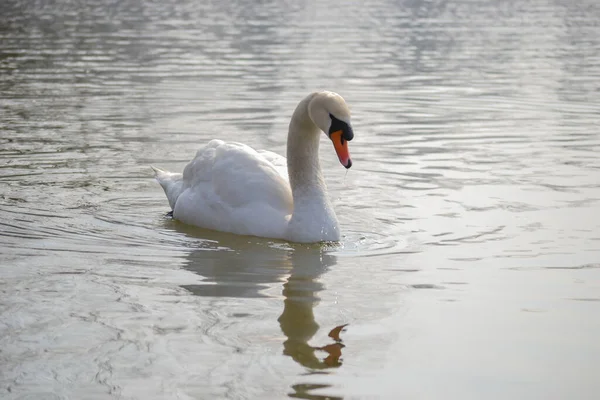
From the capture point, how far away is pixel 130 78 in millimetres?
18969

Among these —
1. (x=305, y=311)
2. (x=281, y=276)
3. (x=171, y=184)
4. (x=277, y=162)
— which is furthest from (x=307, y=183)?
(x=305, y=311)

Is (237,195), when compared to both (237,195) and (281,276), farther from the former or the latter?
(281,276)

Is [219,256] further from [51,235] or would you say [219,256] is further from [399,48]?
[399,48]

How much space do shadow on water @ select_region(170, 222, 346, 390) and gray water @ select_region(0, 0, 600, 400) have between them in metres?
0.02

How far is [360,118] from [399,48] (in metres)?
10.3

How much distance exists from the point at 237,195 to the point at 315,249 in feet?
2.80

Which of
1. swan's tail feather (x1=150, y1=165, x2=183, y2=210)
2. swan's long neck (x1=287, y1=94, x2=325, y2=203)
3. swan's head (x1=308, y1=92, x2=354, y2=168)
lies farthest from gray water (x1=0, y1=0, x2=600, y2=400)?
swan's head (x1=308, y1=92, x2=354, y2=168)

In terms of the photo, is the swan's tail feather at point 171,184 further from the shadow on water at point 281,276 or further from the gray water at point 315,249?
the shadow on water at point 281,276

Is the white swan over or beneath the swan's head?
beneath

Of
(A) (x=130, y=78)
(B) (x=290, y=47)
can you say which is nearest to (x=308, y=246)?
(A) (x=130, y=78)

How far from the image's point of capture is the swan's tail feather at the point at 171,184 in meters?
9.66

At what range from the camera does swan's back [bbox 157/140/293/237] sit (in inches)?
339

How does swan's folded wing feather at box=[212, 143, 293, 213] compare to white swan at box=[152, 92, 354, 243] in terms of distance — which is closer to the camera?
white swan at box=[152, 92, 354, 243]

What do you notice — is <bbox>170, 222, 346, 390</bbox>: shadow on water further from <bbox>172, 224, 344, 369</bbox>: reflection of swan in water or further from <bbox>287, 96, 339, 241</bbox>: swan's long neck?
<bbox>287, 96, 339, 241</bbox>: swan's long neck
